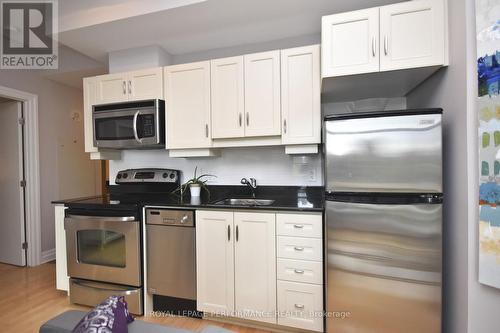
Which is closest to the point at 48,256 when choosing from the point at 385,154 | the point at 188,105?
the point at 188,105

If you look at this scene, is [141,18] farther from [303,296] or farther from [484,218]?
[484,218]

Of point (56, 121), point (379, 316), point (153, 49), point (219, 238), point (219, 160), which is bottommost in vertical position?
point (379, 316)

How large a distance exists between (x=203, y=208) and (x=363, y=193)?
1.17 metres

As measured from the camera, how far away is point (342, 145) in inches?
60.0

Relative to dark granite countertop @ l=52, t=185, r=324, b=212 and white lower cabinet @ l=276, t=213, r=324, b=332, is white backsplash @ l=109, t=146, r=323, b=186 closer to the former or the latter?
dark granite countertop @ l=52, t=185, r=324, b=212

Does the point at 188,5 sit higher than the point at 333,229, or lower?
higher

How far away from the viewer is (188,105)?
7.40ft

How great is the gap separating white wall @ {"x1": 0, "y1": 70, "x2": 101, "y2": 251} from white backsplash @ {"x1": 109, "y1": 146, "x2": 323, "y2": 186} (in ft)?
4.27

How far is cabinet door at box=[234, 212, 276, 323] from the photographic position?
178 centimetres

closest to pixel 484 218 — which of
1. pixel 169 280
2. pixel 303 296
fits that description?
pixel 303 296

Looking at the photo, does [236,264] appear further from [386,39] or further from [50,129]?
[50,129]

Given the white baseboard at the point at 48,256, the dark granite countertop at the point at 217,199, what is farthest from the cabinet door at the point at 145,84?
the white baseboard at the point at 48,256

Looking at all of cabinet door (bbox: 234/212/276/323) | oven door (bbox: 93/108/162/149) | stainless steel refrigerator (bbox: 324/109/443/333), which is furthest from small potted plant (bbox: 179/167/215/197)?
stainless steel refrigerator (bbox: 324/109/443/333)

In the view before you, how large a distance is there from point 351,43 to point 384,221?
3.90 feet
